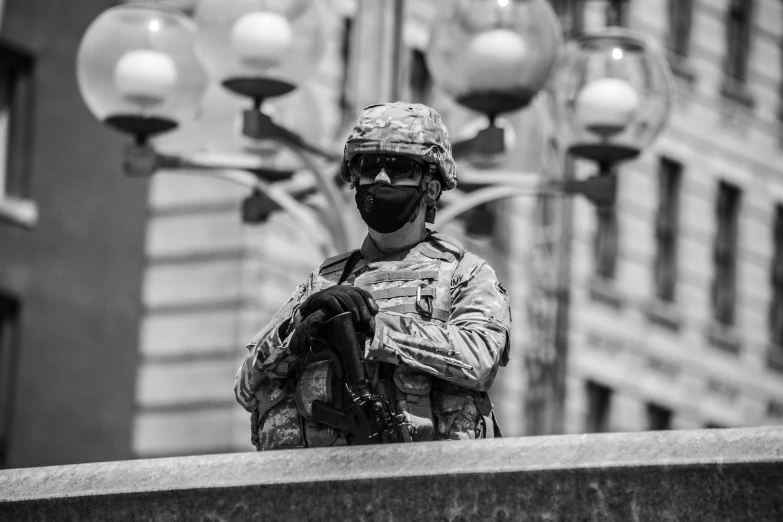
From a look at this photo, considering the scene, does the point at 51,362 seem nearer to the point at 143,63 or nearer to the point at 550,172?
the point at 550,172

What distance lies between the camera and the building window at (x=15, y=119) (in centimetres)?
2711

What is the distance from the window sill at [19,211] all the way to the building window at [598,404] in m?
13.7

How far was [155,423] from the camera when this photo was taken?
28781mm

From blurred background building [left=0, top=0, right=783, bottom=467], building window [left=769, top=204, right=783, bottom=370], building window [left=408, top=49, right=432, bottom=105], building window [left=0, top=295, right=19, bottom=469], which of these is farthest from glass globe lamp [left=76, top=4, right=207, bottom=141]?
building window [left=769, top=204, right=783, bottom=370]

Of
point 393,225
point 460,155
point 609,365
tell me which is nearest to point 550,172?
point 609,365

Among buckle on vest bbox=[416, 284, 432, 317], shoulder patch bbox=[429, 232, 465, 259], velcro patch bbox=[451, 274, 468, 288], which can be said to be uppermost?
shoulder patch bbox=[429, 232, 465, 259]

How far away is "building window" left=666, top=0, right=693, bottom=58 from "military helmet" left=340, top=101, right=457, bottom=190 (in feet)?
110

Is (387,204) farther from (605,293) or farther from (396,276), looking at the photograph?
(605,293)

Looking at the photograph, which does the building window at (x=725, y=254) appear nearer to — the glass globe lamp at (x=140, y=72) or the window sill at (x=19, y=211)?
the window sill at (x=19, y=211)

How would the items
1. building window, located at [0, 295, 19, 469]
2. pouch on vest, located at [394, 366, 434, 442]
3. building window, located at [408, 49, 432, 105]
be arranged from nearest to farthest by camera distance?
pouch on vest, located at [394, 366, 434, 442] → building window, located at [0, 295, 19, 469] → building window, located at [408, 49, 432, 105]

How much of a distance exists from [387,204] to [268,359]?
718mm

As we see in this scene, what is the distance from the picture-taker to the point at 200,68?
16.2 meters

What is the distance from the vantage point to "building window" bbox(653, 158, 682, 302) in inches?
1623

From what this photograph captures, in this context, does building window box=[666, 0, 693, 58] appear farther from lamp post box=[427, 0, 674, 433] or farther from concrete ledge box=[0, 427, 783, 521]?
concrete ledge box=[0, 427, 783, 521]
